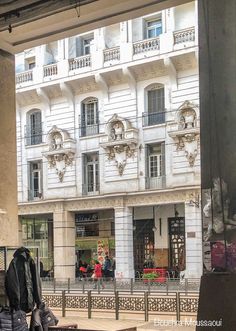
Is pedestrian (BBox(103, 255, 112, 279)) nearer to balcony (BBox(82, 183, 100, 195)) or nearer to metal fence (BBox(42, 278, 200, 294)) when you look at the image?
metal fence (BBox(42, 278, 200, 294))

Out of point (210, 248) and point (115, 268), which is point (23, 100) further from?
point (210, 248)

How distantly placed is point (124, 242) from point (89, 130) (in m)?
4.23

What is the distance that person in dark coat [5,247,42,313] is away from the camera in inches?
187

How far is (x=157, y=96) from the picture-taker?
18.2m

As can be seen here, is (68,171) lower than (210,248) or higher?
higher

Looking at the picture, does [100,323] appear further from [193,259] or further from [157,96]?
[157,96]

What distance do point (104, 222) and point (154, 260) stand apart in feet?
8.10

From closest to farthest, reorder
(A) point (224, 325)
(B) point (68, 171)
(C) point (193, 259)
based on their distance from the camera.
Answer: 1. (A) point (224, 325)
2. (C) point (193, 259)
3. (B) point (68, 171)

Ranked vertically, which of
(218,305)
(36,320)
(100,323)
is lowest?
(100,323)

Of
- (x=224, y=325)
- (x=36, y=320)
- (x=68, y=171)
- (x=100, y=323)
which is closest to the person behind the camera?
(x=224, y=325)

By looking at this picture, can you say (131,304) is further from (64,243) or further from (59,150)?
(59,150)

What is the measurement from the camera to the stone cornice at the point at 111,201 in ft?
57.1

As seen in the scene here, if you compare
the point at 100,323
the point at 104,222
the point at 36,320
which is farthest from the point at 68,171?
the point at 36,320

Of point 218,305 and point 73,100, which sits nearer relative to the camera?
point 218,305
